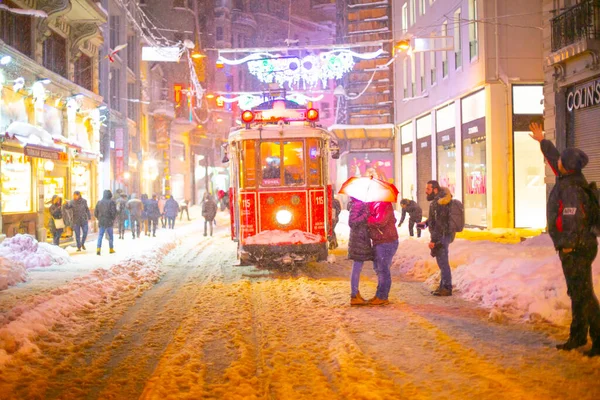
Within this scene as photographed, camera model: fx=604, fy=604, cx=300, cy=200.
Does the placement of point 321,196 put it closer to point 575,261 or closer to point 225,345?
point 225,345

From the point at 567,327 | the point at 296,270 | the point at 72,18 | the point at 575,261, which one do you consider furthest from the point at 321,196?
the point at 72,18

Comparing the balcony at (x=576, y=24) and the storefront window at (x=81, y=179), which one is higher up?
the balcony at (x=576, y=24)

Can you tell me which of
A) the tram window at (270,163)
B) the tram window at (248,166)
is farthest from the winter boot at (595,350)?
the tram window at (248,166)

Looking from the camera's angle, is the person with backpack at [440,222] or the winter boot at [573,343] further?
the person with backpack at [440,222]

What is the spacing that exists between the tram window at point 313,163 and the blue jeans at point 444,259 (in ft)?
13.3

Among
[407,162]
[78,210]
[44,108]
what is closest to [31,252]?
[78,210]

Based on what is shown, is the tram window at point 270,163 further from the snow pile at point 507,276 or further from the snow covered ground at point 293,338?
the snow pile at point 507,276

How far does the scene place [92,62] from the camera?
2745 centimetres

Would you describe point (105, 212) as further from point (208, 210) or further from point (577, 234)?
point (577, 234)

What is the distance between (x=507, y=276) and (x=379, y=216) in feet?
8.49

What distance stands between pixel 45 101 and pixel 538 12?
687 inches

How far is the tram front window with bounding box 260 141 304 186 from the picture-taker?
13188 millimetres

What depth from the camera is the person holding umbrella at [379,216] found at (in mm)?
8852

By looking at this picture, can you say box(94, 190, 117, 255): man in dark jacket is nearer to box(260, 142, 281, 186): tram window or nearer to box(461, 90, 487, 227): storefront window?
box(260, 142, 281, 186): tram window
